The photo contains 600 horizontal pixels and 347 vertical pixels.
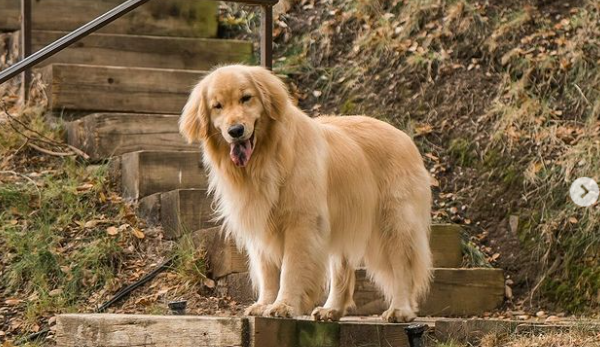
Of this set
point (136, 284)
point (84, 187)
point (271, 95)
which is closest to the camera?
point (271, 95)

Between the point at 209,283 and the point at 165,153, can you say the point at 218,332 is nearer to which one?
the point at 209,283

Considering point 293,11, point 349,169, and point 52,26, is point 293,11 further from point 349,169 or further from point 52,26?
point 349,169

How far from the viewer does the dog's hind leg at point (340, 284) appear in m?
6.24

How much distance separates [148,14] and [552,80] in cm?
366

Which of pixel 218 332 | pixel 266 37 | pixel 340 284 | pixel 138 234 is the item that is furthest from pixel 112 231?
pixel 218 332

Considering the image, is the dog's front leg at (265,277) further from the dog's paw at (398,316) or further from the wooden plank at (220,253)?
the wooden plank at (220,253)

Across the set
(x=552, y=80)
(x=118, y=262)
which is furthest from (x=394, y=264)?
(x=552, y=80)

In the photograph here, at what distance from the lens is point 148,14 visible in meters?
10.1

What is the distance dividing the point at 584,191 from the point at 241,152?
318 cm

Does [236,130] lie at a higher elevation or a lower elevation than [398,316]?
higher

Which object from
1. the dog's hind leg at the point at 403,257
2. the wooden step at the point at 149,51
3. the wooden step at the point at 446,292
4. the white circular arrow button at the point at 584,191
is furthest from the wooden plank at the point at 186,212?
the white circular arrow button at the point at 584,191

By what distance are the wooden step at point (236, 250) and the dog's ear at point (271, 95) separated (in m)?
1.35

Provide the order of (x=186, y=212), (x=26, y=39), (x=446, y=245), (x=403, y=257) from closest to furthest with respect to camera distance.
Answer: (x=403, y=257), (x=446, y=245), (x=186, y=212), (x=26, y=39)

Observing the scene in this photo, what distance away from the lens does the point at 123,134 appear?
27.7ft
